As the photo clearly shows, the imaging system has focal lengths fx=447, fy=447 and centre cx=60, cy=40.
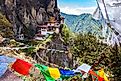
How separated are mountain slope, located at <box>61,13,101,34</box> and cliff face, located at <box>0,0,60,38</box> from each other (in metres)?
0.51

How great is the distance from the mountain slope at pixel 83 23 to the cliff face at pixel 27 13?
1.68ft

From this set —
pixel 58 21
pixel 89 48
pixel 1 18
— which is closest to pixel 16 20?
pixel 1 18

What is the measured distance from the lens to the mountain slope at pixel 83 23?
16369 millimetres

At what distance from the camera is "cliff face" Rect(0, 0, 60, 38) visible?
49.7ft

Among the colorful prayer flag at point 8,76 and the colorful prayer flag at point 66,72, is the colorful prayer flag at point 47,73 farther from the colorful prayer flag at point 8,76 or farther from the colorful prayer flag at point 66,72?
the colorful prayer flag at point 66,72

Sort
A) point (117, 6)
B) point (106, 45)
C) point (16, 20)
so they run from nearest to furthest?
point (117, 6) → point (16, 20) → point (106, 45)

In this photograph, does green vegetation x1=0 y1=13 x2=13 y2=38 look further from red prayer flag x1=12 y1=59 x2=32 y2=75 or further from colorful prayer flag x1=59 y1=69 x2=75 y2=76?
red prayer flag x1=12 y1=59 x2=32 y2=75

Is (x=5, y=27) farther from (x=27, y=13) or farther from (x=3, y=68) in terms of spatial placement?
(x=3, y=68)

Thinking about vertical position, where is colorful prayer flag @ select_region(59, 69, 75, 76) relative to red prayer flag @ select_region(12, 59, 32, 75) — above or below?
below

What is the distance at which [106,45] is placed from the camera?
53.6 feet

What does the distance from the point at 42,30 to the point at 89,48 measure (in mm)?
1825

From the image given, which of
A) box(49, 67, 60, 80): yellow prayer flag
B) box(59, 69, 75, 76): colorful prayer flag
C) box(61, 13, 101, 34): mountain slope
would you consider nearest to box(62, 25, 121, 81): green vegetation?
box(61, 13, 101, 34): mountain slope

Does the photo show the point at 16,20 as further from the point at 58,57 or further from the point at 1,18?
the point at 58,57

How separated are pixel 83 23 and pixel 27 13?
8.08 ft
